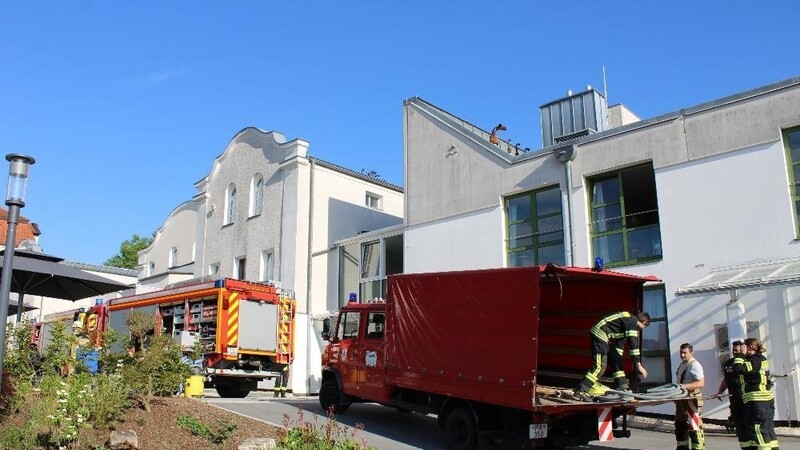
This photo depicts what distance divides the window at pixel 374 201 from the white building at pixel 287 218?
4 cm

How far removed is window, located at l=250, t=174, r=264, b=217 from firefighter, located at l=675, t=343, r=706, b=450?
18168mm

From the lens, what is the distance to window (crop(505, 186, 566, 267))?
53.3 feet

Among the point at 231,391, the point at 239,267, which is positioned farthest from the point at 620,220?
the point at 239,267

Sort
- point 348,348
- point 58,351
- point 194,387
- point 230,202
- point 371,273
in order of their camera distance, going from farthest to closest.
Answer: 1. point 230,202
2. point 371,273
3. point 194,387
4. point 348,348
5. point 58,351

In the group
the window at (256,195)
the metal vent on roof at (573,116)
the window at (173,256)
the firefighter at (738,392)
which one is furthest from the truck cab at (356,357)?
the window at (173,256)

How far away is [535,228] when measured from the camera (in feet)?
54.5

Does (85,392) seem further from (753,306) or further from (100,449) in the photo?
(753,306)

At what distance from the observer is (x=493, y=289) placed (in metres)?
9.47

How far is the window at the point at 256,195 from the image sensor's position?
25.3 m

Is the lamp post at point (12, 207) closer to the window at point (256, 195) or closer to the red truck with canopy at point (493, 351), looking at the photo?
the red truck with canopy at point (493, 351)

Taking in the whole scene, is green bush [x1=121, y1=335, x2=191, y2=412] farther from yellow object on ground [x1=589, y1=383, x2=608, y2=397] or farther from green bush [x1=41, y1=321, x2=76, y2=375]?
yellow object on ground [x1=589, y1=383, x2=608, y2=397]

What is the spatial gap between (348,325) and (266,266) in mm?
12259

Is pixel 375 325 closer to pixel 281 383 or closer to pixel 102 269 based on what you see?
pixel 281 383

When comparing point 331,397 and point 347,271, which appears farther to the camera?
point 347,271
